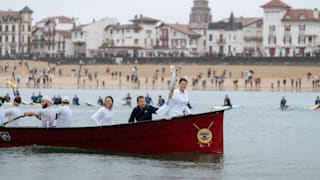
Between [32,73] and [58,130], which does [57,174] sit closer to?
[58,130]

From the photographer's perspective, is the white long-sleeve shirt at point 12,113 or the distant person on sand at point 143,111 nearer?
the distant person on sand at point 143,111

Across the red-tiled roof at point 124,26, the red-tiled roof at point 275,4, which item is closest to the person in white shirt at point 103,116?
the red-tiled roof at point 275,4

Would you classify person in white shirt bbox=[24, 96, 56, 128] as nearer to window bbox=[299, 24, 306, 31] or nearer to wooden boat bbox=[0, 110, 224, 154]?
wooden boat bbox=[0, 110, 224, 154]

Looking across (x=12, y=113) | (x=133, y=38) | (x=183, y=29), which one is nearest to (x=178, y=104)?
(x=12, y=113)

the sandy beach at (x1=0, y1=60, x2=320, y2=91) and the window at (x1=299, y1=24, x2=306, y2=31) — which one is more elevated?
the window at (x1=299, y1=24, x2=306, y2=31)

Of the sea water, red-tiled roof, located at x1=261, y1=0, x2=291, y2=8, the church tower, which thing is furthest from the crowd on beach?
the church tower

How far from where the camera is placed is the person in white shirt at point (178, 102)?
2838 cm

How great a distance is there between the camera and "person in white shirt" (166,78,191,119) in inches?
1117

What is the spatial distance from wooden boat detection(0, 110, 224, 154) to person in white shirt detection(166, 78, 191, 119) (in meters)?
0.35

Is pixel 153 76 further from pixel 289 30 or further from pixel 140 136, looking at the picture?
pixel 140 136

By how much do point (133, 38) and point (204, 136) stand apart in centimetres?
14010

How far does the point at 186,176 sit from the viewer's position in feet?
90.6

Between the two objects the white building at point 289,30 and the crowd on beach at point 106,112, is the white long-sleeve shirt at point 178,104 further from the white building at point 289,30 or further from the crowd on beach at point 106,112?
→ the white building at point 289,30

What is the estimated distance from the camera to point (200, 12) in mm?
197625
